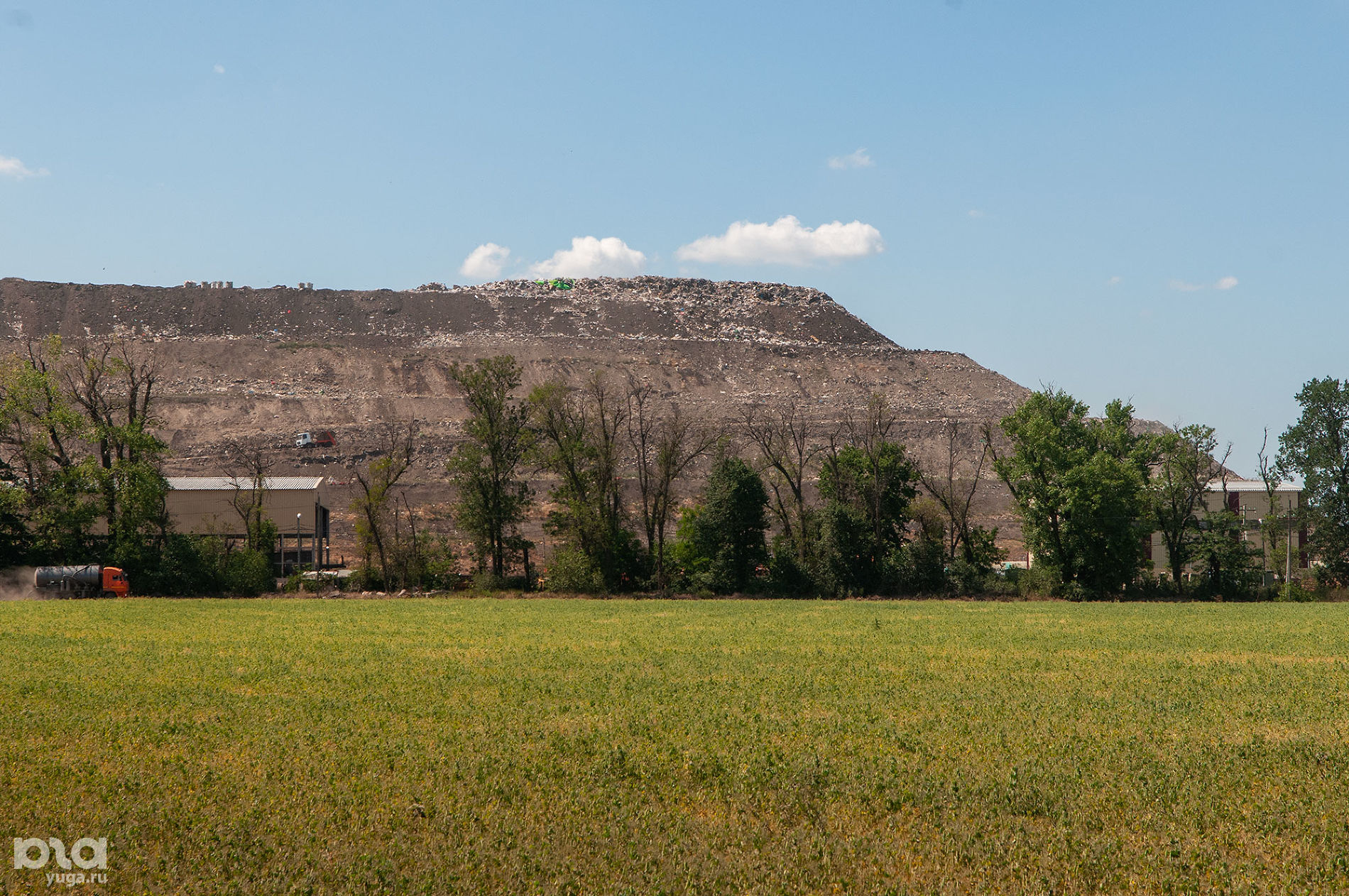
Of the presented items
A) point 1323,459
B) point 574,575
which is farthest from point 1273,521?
point 574,575

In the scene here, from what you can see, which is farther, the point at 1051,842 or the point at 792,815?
the point at 792,815

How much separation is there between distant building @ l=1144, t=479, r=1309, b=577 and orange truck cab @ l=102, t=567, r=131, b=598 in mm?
54752

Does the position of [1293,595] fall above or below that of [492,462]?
below

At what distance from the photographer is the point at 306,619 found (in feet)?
111

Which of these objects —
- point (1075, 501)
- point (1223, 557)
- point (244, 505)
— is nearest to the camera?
point (1075, 501)

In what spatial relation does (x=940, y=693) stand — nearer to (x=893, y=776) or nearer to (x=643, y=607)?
(x=893, y=776)

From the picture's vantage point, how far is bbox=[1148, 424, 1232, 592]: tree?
53.4m

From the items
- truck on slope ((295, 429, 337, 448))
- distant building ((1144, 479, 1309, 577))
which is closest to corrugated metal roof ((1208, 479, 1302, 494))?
distant building ((1144, 479, 1309, 577))

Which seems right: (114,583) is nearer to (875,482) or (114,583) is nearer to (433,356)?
(875,482)

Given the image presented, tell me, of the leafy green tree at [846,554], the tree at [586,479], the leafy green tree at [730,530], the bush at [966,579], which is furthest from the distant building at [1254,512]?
the tree at [586,479]

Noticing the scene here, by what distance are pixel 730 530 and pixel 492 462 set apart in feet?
44.5

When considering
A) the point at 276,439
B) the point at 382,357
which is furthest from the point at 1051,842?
the point at 382,357

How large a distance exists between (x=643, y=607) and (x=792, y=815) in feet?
103

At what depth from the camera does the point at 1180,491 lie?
5338 cm
